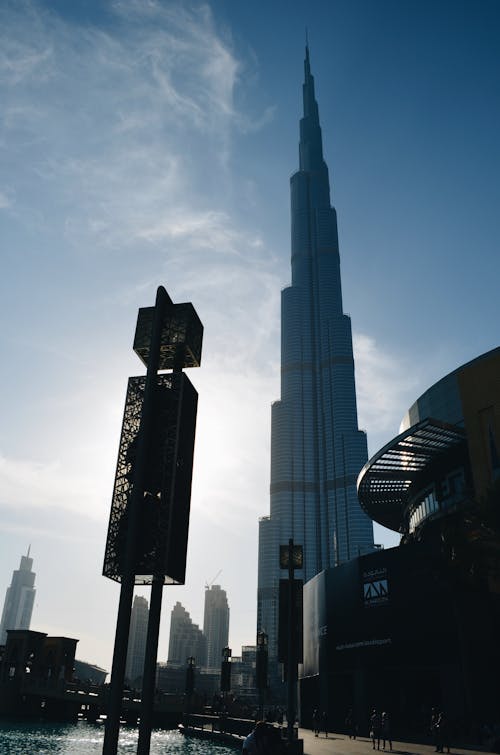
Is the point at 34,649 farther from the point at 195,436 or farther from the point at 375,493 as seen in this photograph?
the point at 195,436

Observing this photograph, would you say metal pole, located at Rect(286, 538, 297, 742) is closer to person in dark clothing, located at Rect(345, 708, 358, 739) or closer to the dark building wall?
the dark building wall

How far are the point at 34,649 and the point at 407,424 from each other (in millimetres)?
60308

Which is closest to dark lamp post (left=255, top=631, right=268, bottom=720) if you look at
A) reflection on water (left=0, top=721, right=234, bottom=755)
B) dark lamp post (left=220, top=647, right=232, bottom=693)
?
reflection on water (left=0, top=721, right=234, bottom=755)

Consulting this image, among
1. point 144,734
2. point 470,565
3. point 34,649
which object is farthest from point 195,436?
point 34,649

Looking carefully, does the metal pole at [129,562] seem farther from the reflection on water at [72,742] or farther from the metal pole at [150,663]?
the reflection on water at [72,742]

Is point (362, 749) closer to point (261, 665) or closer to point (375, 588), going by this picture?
point (375, 588)

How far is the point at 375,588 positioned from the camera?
1854 inches

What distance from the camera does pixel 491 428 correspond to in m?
38.3

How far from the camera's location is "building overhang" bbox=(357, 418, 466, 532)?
44500mm

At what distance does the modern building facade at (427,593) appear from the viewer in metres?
37.9

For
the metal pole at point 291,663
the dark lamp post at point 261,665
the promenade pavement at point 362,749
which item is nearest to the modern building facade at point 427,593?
the promenade pavement at point 362,749

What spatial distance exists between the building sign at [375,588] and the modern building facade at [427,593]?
0.08 m

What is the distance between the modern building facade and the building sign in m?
0.08

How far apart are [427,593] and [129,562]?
32.7m
